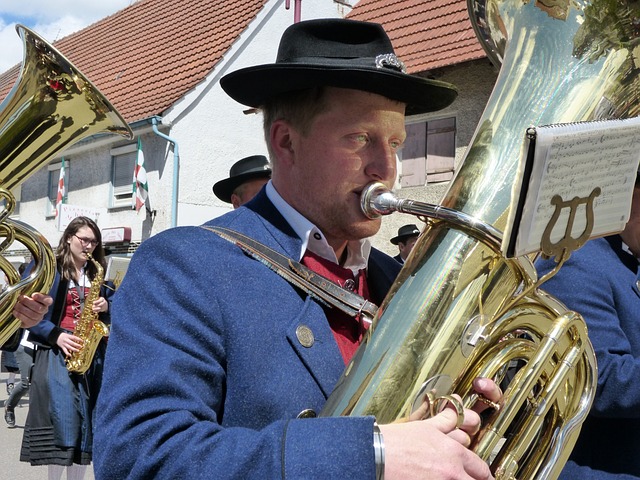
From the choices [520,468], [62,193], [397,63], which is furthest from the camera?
[62,193]

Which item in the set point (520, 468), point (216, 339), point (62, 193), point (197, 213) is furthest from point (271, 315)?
point (62, 193)

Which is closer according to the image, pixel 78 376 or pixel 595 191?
pixel 595 191

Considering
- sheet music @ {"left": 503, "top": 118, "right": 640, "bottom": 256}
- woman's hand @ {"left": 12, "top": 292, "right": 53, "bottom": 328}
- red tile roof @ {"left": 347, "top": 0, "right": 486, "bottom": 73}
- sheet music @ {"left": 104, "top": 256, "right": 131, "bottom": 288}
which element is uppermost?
red tile roof @ {"left": 347, "top": 0, "right": 486, "bottom": 73}

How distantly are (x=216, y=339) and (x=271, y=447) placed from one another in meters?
0.28

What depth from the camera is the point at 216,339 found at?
159cm

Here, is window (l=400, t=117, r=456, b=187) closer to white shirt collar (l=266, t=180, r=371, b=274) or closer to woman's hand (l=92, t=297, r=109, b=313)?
woman's hand (l=92, t=297, r=109, b=313)

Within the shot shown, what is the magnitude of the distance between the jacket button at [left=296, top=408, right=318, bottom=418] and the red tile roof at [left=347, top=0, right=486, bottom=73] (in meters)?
8.94

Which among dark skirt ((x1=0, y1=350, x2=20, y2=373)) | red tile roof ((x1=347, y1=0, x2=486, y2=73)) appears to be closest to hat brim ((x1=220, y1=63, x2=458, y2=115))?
dark skirt ((x1=0, y1=350, x2=20, y2=373))

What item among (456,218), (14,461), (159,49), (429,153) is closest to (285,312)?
(456,218)

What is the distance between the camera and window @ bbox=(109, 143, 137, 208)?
52.0 feet

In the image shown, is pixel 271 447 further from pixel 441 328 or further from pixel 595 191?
pixel 595 191

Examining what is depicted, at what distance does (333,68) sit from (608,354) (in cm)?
142

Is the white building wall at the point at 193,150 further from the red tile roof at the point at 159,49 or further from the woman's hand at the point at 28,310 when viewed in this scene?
the woman's hand at the point at 28,310

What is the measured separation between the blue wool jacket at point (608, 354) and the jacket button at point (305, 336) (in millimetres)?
1058
